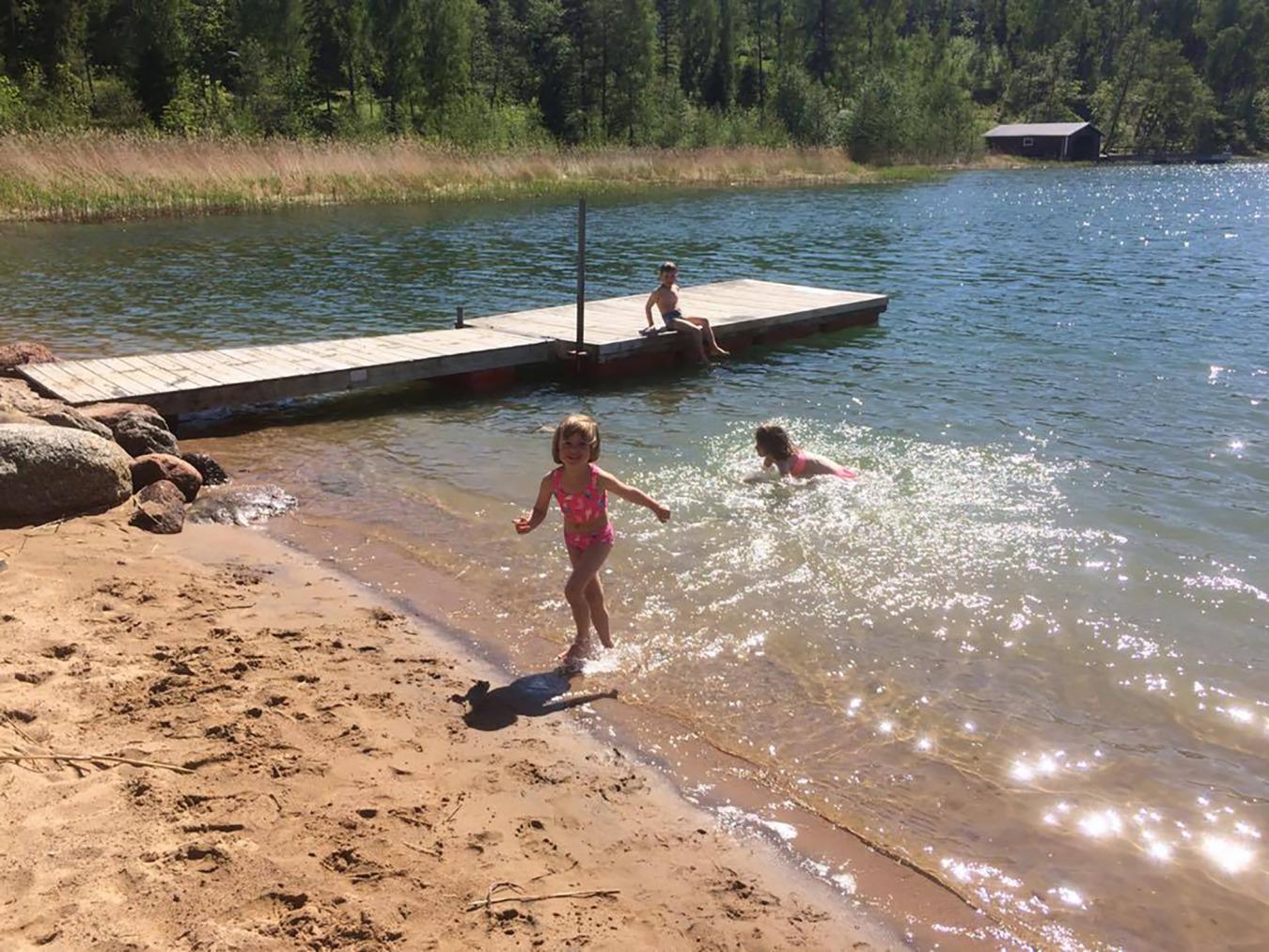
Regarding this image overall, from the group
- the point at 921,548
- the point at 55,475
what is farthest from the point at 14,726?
the point at 921,548

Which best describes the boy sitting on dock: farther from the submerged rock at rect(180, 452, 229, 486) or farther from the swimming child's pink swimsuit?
the submerged rock at rect(180, 452, 229, 486)

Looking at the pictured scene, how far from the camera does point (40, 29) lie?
50844 millimetres

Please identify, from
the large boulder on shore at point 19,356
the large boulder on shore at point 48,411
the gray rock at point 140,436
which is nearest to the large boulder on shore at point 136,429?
the gray rock at point 140,436

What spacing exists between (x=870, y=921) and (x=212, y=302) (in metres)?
17.0

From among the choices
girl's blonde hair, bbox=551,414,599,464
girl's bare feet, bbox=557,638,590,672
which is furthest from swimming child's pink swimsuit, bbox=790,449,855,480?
Answer: girl's blonde hair, bbox=551,414,599,464

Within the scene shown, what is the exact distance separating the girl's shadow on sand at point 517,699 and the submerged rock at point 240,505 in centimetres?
342

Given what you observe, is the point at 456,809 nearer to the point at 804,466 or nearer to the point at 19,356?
the point at 804,466

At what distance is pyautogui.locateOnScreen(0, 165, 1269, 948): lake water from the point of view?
14.7 feet

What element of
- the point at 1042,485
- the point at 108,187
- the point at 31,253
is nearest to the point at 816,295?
the point at 1042,485

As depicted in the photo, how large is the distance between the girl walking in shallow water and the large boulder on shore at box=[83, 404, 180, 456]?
15.5ft

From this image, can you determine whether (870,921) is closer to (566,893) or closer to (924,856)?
(924,856)

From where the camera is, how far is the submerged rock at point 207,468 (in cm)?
862

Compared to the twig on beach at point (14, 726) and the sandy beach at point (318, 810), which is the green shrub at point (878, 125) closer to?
the sandy beach at point (318, 810)

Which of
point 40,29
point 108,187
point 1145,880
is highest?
point 40,29
